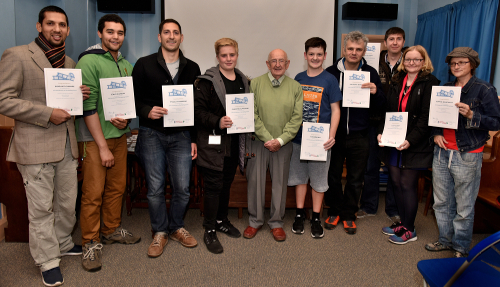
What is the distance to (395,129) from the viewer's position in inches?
98.6

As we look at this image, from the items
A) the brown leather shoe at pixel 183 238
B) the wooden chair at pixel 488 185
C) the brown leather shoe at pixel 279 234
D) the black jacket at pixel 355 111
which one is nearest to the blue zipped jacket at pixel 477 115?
the black jacket at pixel 355 111

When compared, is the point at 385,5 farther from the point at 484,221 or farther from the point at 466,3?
the point at 484,221

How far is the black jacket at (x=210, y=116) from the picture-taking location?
2326 mm

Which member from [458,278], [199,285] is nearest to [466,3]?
[458,278]

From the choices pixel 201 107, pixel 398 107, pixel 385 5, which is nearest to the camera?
pixel 201 107

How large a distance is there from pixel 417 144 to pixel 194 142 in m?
1.79

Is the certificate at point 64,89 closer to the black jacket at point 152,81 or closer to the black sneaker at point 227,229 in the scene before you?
the black jacket at point 152,81

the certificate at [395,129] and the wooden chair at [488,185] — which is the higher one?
the certificate at [395,129]

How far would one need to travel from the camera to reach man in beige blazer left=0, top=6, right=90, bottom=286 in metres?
1.87

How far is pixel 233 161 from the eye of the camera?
2.57 meters

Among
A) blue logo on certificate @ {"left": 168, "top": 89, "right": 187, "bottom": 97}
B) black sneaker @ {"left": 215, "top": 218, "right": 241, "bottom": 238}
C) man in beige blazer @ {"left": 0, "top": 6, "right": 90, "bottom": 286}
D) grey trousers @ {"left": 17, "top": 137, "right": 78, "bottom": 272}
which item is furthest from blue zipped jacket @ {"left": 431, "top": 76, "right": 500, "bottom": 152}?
grey trousers @ {"left": 17, "top": 137, "right": 78, "bottom": 272}

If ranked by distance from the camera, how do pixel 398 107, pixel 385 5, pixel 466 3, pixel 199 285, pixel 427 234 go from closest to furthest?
1. pixel 199 285
2. pixel 398 107
3. pixel 427 234
4. pixel 466 3
5. pixel 385 5

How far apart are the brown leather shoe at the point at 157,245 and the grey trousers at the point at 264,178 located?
A: 2.53 feet

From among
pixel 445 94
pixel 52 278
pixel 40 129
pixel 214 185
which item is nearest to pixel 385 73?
pixel 445 94
